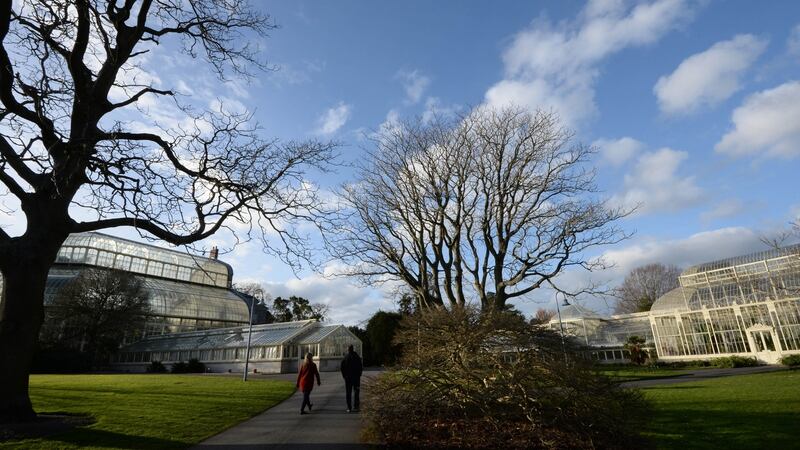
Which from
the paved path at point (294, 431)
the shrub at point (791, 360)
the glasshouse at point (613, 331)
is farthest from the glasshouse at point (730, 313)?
the paved path at point (294, 431)

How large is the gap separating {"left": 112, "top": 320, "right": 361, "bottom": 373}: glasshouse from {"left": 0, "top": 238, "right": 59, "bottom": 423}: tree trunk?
27626 mm

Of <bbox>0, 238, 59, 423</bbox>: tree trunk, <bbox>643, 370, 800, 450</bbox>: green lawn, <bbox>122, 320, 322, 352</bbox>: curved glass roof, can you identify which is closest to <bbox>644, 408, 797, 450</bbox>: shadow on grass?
<bbox>643, 370, 800, 450</bbox>: green lawn

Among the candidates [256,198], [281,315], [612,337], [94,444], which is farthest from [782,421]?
[281,315]

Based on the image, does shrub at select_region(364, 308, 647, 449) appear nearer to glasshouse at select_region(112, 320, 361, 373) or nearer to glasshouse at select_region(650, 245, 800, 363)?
glasshouse at select_region(112, 320, 361, 373)

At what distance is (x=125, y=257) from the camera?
5750cm

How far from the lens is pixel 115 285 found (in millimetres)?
40938

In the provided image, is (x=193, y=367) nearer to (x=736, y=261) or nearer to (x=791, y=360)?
(x=791, y=360)

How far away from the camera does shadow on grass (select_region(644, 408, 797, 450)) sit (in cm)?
672

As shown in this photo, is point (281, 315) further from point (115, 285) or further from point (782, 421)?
point (782, 421)

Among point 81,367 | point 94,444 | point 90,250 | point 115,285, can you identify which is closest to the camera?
point 94,444

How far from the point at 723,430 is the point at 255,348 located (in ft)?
116

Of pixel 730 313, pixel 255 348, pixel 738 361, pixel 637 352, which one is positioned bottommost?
pixel 738 361

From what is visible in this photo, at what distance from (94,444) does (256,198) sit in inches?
210

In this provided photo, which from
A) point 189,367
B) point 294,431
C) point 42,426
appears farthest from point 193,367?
point 294,431
